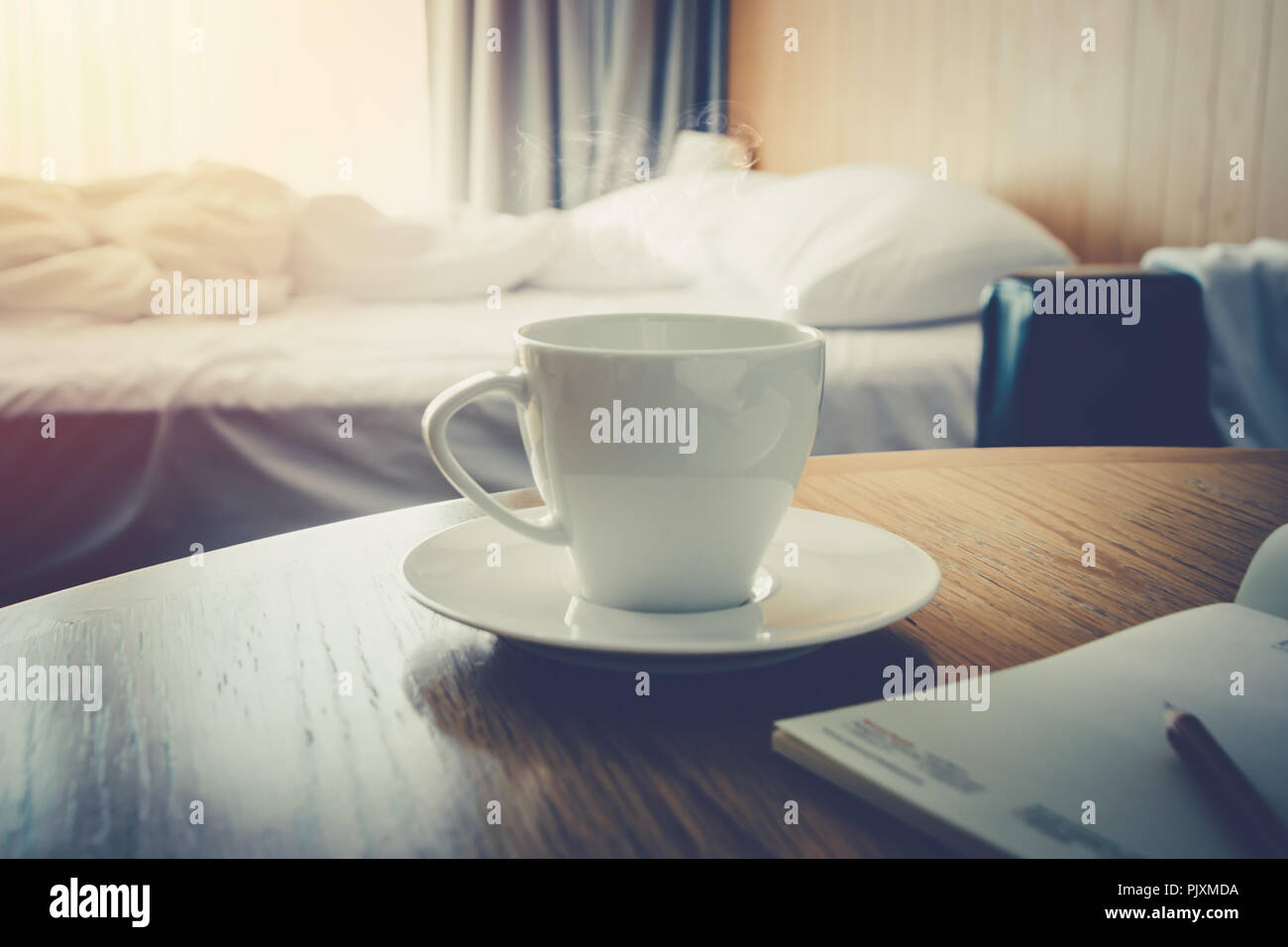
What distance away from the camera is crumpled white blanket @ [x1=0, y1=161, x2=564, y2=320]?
5.13 ft

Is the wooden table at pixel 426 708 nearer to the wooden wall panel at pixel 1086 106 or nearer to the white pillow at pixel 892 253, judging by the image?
the white pillow at pixel 892 253

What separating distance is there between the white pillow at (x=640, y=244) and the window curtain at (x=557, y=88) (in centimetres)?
149

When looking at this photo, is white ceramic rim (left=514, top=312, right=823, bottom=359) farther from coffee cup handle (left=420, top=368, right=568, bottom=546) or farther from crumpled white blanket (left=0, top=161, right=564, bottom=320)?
crumpled white blanket (left=0, top=161, right=564, bottom=320)

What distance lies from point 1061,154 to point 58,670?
75.8 inches

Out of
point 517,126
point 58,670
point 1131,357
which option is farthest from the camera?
point 517,126

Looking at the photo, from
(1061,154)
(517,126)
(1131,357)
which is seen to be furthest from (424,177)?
(1131,357)

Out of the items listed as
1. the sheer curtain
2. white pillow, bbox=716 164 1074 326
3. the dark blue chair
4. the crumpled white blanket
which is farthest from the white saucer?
the sheer curtain

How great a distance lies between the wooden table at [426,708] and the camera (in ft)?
0.88

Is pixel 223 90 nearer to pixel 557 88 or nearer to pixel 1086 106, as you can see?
pixel 557 88

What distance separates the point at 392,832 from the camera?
10.5 inches

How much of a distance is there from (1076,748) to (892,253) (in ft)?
4.34

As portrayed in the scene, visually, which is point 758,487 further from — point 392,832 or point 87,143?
point 87,143

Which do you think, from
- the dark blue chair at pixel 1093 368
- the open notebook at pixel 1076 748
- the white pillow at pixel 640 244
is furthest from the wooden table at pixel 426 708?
the white pillow at pixel 640 244
